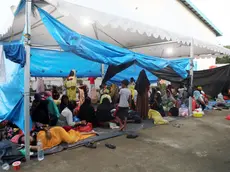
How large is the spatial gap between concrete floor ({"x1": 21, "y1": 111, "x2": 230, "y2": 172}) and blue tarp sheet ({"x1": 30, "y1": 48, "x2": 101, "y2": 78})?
13.8 ft

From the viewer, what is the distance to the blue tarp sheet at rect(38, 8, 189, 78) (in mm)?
3279

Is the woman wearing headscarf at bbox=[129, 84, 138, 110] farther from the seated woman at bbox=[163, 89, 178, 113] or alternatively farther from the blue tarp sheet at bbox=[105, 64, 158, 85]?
the blue tarp sheet at bbox=[105, 64, 158, 85]

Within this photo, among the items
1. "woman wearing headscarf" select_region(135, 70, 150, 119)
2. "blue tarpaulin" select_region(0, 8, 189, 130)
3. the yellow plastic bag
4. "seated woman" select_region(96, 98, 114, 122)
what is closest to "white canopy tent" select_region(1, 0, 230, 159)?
"blue tarpaulin" select_region(0, 8, 189, 130)

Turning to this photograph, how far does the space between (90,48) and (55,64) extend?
4040 mm

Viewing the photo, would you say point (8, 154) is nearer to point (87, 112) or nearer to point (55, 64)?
point (87, 112)

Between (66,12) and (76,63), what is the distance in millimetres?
4428

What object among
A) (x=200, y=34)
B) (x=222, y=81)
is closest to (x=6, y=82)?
(x=222, y=81)

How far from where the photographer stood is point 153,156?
3.39 metres

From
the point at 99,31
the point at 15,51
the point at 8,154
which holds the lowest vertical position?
the point at 8,154

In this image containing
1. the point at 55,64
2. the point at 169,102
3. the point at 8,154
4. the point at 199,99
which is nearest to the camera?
the point at 8,154

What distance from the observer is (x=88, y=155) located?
133 inches

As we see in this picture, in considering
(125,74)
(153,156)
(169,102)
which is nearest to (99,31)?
(125,74)

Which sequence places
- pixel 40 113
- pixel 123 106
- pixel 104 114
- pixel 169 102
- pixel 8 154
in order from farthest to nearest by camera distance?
pixel 169 102
pixel 104 114
pixel 123 106
pixel 40 113
pixel 8 154

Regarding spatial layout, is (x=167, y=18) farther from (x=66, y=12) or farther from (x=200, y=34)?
(x=66, y=12)
